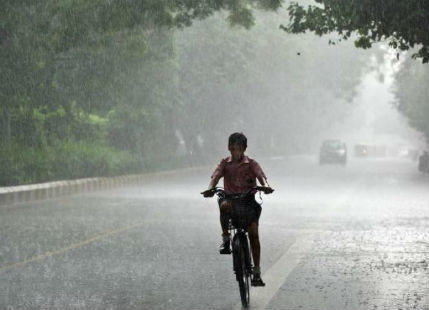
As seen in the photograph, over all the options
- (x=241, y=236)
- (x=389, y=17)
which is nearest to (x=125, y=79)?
(x=389, y=17)

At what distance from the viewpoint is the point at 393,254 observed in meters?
12.5

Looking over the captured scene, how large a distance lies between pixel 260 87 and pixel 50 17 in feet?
125

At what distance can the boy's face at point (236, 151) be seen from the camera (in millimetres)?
8484

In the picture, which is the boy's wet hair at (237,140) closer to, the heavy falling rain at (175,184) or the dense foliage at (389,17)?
the heavy falling rain at (175,184)

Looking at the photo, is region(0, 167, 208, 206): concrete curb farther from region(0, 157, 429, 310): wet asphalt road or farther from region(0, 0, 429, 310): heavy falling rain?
region(0, 157, 429, 310): wet asphalt road

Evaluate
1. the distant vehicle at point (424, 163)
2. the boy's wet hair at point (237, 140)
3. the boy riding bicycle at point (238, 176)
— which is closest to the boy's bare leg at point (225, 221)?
the boy riding bicycle at point (238, 176)

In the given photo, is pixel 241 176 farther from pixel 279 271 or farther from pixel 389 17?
pixel 389 17

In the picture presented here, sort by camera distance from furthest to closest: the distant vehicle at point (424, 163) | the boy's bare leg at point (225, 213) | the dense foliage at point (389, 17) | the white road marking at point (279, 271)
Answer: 1. the distant vehicle at point (424, 163)
2. the dense foliage at point (389, 17)
3. the white road marking at point (279, 271)
4. the boy's bare leg at point (225, 213)

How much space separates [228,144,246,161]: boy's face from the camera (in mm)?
8484

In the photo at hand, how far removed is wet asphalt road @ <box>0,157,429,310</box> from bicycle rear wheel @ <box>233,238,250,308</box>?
0.21 m

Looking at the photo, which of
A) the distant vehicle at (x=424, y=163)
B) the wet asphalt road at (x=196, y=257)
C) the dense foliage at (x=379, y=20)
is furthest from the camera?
the distant vehicle at (x=424, y=163)

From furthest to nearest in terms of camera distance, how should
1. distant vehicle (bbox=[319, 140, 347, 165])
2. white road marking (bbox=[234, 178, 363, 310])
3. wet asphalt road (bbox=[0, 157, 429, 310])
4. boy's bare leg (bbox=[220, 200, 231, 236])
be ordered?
distant vehicle (bbox=[319, 140, 347, 165]) → wet asphalt road (bbox=[0, 157, 429, 310]) → white road marking (bbox=[234, 178, 363, 310]) → boy's bare leg (bbox=[220, 200, 231, 236])

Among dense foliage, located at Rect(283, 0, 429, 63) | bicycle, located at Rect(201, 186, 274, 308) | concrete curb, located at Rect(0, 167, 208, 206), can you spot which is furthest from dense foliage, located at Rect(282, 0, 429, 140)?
bicycle, located at Rect(201, 186, 274, 308)

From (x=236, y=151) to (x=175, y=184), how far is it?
25551mm
